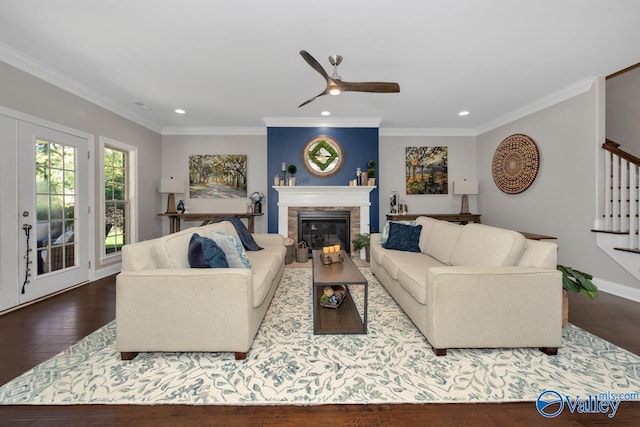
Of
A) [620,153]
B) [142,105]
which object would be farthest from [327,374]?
[142,105]

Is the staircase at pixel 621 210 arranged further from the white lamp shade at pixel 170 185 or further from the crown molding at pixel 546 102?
the white lamp shade at pixel 170 185

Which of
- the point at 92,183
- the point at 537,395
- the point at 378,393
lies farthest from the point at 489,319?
the point at 92,183

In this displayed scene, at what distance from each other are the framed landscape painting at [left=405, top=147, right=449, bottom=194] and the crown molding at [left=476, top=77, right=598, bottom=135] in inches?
42.2

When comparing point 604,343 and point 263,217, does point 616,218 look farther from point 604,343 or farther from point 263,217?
point 263,217

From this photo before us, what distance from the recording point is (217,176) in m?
6.11

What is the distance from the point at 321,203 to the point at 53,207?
13.0ft

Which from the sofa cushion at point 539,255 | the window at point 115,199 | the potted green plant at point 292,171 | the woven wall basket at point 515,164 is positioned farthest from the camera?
the potted green plant at point 292,171

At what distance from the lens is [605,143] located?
371 centimetres

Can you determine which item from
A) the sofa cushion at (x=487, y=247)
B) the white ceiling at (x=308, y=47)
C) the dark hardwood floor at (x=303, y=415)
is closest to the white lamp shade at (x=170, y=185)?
the white ceiling at (x=308, y=47)

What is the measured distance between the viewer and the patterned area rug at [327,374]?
1698 millimetres

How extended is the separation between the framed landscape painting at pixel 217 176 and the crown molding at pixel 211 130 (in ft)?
1.53

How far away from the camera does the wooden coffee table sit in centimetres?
246

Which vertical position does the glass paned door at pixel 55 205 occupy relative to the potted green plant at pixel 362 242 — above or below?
above

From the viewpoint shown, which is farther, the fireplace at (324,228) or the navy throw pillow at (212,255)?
the fireplace at (324,228)
